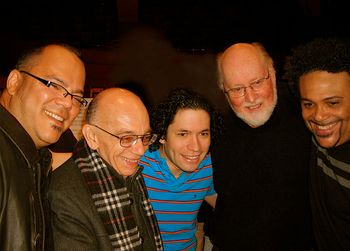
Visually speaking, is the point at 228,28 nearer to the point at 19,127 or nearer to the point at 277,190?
the point at 277,190

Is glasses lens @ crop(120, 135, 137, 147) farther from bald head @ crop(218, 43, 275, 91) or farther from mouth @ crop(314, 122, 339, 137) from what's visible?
mouth @ crop(314, 122, 339, 137)

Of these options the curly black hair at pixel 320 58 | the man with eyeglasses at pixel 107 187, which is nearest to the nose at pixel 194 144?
the man with eyeglasses at pixel 107 187

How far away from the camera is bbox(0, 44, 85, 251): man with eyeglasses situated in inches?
50.4

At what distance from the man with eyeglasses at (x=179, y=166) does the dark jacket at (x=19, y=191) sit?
105 centimetres

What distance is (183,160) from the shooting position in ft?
7.67

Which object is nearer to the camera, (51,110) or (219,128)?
(51,110)

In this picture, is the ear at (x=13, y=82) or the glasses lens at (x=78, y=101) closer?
the ear at (x=13, y=82)

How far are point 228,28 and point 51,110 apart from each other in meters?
6.85

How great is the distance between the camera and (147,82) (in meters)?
7.43

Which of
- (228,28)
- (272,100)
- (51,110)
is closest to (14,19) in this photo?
(228,28)

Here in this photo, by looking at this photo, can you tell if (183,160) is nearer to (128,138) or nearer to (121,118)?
(128,138)

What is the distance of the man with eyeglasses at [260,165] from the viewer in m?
2.20

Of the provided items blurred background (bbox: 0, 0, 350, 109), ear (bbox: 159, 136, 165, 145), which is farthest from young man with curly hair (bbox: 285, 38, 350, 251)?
blurred background (bbox: 0, 0, 350, 109)

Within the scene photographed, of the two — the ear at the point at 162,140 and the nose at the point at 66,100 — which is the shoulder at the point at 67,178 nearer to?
the nose at the point at 66,100
